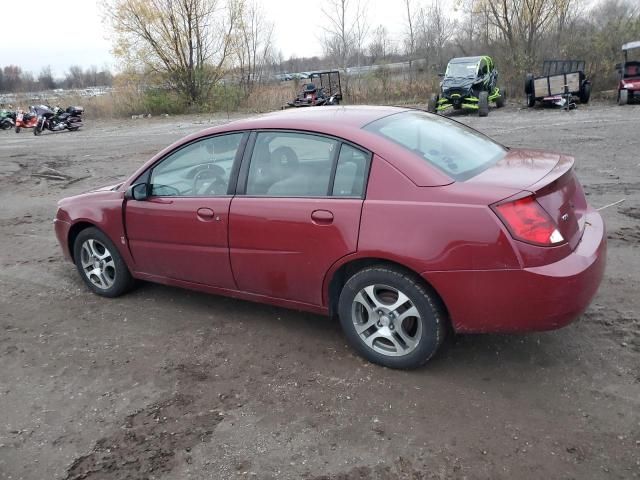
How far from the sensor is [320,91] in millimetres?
26172

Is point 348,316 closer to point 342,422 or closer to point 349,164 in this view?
point 342,422

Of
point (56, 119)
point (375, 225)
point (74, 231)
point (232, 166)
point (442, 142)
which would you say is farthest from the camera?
point (56, 119)

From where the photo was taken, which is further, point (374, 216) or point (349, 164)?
point (349, 164)

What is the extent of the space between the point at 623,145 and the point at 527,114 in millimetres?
8025

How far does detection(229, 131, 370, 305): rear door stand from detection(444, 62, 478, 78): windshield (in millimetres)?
18068

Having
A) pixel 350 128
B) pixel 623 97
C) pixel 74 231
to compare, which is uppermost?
pixel 623 97

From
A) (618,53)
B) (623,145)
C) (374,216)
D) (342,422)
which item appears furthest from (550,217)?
(618,53)

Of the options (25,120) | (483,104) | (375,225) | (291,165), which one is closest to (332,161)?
(291,165)

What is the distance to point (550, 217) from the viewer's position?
2973mm

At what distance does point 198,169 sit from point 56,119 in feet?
75.1

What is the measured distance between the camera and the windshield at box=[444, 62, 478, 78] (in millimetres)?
20125

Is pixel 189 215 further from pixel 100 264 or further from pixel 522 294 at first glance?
pixel 522 294

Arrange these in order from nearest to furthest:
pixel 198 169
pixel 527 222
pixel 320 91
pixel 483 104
→ pixel 527 222 → pixel 198 169 → pixel 483 104 → pixel 320 91

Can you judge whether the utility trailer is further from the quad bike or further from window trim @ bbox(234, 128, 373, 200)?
window trim @ bbox(234, 128, 373, 200)
